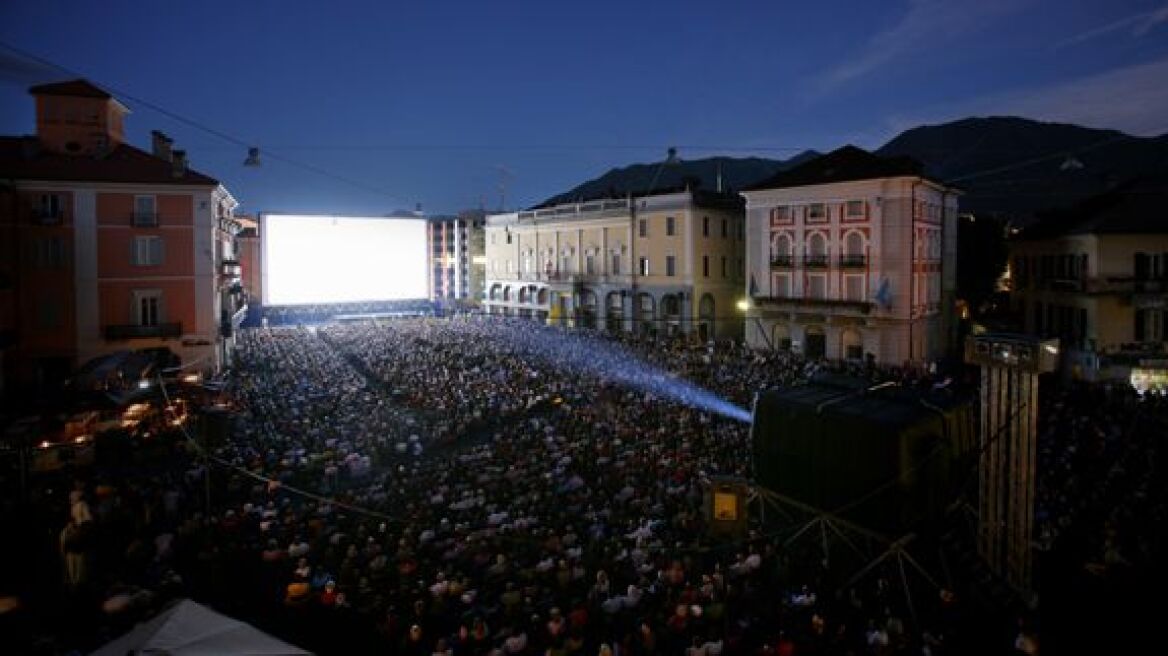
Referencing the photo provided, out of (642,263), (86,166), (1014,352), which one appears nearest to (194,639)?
(1014,352)

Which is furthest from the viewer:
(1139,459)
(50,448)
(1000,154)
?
(1000,154)

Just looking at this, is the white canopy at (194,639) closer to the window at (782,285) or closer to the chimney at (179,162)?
the chimney at (179,162)

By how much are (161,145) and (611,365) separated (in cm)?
2288

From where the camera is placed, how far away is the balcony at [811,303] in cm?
3027

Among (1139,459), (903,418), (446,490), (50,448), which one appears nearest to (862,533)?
(903,418)

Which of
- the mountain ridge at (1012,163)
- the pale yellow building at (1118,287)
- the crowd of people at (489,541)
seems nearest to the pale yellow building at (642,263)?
the mountain ridge at (1012,163)

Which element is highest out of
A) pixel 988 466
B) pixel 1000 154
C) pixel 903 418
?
pixel 1000 154

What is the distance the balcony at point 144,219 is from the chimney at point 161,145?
4.05 meters

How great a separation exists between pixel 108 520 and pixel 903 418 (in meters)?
12.4

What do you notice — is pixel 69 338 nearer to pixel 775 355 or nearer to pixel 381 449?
pixel 381 449

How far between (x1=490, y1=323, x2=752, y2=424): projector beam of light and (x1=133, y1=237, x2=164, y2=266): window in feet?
51.5

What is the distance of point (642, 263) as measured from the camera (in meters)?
42.8

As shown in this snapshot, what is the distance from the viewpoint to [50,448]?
49.8 feet

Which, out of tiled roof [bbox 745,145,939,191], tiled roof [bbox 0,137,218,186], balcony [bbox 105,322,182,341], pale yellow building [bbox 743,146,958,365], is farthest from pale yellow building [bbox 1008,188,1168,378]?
balcony [bbox 105,322,182,341]
